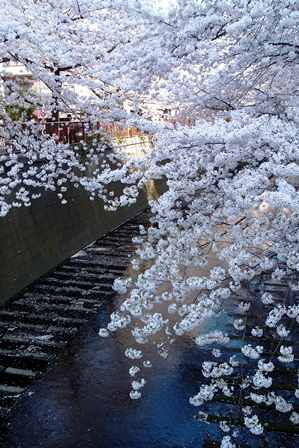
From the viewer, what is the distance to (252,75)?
677cm


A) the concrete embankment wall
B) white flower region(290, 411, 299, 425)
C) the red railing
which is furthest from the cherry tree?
the red railing

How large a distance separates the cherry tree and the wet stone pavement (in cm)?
32

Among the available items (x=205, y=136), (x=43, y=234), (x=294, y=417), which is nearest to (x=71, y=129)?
(x=43, y=234)

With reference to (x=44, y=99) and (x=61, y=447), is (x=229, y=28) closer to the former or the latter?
(x=61, y=447)

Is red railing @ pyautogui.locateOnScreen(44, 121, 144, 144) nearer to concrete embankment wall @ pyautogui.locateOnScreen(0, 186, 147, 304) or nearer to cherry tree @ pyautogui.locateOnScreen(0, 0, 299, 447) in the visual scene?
concrete embankment wall @ pyautogui.locateOnScreen(0, 186, 147, 304)

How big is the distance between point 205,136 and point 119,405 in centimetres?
414

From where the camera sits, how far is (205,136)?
5.07 m

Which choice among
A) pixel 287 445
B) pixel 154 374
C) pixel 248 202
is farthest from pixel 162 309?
pixel 248 202

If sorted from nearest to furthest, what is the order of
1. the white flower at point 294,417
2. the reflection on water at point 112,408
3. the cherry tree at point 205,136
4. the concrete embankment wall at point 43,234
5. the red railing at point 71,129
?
the cherry tree at point 205,136, the white flower at point 294,417, the reflection on water at point 112,408, the concrete embankment wall at point 43,234, the red railing at point 71,129

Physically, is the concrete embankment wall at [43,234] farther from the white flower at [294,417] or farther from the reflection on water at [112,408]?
the white flower at [294,417]

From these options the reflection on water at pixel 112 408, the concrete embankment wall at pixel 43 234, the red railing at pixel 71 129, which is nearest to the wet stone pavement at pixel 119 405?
the reflection on water at pixel 112 408

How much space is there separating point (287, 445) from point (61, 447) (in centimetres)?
280

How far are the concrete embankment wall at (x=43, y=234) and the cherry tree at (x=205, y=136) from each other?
363 centimetres

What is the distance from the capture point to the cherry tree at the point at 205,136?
496cm
